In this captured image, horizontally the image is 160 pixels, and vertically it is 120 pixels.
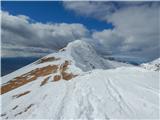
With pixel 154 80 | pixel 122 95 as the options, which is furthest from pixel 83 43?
pixel 122 95

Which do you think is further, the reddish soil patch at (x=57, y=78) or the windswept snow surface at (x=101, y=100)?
the reddish soil patch at (x=57, y=78)

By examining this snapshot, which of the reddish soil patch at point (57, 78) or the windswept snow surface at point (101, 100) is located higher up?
the reddish soil patch at point (57, 78)

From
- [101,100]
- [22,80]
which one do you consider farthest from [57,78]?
[101,100]

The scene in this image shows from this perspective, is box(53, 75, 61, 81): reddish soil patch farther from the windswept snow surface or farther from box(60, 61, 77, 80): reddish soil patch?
the windswept snow surface

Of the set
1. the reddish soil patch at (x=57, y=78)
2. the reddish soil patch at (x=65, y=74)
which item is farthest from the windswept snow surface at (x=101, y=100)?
the reddish soil patch at (x=57, y=78)

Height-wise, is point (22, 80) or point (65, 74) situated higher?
point (65, 74)

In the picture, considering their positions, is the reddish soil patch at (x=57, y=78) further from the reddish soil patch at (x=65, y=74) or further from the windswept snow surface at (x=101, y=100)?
the windswept snow surface at (x=101, y=100)

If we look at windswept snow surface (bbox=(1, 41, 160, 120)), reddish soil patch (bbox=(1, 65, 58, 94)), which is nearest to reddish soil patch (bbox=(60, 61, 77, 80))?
reddish soil patch (bbox=(1, 65, 58, 94))

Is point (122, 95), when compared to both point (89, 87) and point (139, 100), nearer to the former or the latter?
point (139, 100)

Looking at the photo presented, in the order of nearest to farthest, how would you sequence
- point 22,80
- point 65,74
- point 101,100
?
point 101,100 → point 65,74 → point 22,80

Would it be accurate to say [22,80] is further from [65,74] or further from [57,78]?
[57,78]

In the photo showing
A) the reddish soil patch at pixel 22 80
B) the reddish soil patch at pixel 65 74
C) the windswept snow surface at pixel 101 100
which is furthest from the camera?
the reddish soil patch at pixel 22 80

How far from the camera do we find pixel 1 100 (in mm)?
48344

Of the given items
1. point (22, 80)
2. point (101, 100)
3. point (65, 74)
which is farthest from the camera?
point (22, 80)
